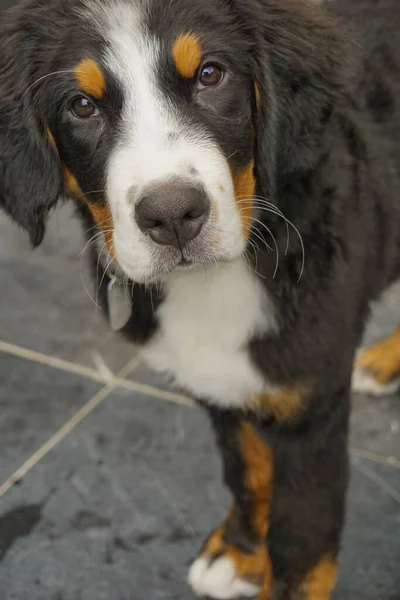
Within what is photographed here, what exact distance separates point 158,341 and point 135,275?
34 centimetres

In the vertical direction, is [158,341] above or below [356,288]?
below

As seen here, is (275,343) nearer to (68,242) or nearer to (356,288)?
(356,288)

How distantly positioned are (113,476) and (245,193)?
1210mm

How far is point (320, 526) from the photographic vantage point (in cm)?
183

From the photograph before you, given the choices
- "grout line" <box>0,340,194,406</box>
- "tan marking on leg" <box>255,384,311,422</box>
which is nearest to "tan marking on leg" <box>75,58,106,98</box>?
"tan marking on leg" <box>255,384,311,422</box>

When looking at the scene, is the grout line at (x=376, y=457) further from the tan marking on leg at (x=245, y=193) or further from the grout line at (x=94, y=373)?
the tan marking on leg at (x=245, y=193)

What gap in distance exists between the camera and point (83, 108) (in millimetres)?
1546

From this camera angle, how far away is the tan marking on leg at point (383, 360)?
271cm

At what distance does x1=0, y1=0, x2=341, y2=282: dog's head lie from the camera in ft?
4.70

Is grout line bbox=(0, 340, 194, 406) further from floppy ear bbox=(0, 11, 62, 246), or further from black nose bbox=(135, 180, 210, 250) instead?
black nose bbox=(135, 180, 210, 250)

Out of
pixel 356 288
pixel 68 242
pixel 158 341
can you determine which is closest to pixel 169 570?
pixel 158 341

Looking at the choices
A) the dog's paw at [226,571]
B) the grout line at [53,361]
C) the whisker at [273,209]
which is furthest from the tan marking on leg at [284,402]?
the grout line at [53,361]

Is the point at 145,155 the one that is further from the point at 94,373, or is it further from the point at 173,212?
the point at 94,373

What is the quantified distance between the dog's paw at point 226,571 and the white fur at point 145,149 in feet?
3.25
